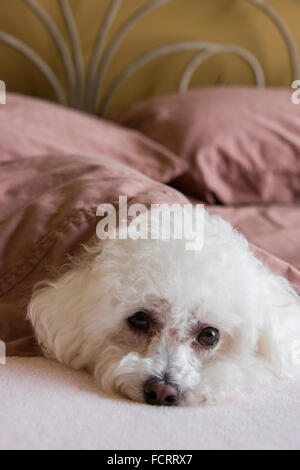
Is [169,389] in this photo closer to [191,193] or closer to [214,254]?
[214,254]

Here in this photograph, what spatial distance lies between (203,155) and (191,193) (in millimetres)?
132

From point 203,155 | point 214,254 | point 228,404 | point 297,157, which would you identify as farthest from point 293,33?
point 228,404

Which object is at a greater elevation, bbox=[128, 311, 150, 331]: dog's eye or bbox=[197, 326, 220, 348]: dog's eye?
bbox=[128, 311, 150, 331]: dog's eye

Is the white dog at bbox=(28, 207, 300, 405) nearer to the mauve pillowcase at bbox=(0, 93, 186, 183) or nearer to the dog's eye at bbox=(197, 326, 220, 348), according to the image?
the dog's eye at bbox=(197, 326, 220, 348)

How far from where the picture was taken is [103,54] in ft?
7.84

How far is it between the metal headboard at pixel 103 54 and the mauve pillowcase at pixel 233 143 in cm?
45

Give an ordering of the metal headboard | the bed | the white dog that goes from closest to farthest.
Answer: the bed → the white dog → the metal headboard

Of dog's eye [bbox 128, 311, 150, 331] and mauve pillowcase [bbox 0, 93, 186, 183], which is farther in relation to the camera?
mauve pillowcase [bbox 0, 93, 186, 183]

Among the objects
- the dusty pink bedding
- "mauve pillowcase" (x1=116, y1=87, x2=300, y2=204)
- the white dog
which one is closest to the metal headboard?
"mauve pillowcase" (x1=116, y1=87, x2=300, y2=204)

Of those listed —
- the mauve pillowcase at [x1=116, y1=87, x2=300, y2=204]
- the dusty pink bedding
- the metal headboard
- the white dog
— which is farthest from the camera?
the metal headboard

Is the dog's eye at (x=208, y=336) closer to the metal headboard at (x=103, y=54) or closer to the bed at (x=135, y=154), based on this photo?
the bed at (x=135, y=154)

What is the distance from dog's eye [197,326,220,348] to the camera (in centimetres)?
103

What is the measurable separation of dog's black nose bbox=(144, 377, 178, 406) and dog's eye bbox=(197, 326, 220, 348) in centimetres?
14

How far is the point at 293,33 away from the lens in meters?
2.54
